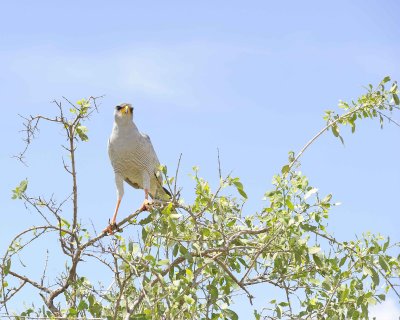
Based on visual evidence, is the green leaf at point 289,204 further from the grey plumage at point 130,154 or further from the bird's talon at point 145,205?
the grey plumage at point 130,154

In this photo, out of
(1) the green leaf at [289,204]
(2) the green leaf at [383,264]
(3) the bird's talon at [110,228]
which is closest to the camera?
(1) the green leaf at [289,204]

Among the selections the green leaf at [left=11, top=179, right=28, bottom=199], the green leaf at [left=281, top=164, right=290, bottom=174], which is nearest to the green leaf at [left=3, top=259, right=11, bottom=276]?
the green leaf at [left=11, top=179, right=28, bottom=199]

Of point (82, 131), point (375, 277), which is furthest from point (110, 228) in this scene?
point (375, 277)

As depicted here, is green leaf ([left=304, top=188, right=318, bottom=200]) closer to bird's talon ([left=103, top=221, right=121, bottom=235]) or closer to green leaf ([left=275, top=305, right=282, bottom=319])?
green leaf ([left=275, top=305, right=282, bottom=319])

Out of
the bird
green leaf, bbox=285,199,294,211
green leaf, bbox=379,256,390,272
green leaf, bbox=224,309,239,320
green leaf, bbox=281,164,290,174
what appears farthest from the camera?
the bird

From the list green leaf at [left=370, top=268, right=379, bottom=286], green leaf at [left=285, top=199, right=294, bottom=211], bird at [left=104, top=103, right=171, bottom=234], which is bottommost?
green leaf at [left=370, top=268, right=379, bottom=286]

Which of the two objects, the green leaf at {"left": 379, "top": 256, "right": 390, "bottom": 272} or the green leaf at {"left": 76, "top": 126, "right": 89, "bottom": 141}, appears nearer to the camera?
the green leaf at {"left": 379, "top": 256, "right": 390, "bottom": 272}

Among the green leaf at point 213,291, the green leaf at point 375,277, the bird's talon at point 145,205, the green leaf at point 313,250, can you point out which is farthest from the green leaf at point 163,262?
the bird's talon at point 145,205

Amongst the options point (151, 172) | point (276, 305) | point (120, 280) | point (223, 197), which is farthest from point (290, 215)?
point (151, 172)

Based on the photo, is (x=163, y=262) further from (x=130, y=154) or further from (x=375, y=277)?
(x=130, y=154)

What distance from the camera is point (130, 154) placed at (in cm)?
721

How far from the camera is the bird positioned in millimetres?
7230

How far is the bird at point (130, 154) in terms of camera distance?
7230mm

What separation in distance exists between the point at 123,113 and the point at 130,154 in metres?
0.48
